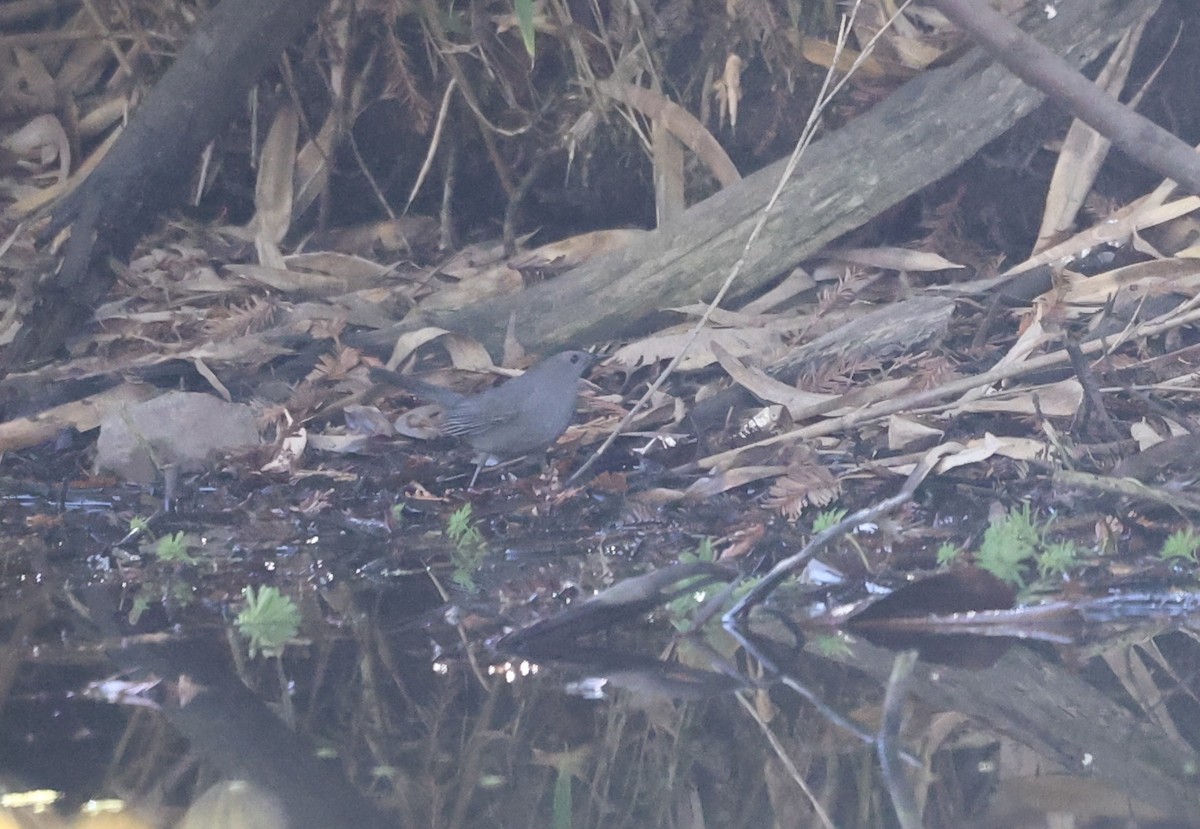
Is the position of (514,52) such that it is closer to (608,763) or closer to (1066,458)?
(1066,458)

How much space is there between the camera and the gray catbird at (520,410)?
377cm

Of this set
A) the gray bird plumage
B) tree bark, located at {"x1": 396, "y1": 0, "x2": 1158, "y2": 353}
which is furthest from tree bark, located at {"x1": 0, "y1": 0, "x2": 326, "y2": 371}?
the gray bird plumage

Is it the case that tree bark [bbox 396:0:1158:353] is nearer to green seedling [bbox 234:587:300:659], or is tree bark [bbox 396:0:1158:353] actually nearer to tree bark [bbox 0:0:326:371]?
tree bark [bbox 0:0:326:371]

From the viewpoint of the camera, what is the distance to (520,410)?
12.3 ft

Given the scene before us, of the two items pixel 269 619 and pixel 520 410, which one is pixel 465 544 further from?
pixel 269 619

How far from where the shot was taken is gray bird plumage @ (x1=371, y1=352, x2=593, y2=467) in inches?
148

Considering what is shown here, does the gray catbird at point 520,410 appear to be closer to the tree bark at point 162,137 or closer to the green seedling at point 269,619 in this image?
the green seedling at point 269,619

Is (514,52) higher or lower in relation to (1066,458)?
higher

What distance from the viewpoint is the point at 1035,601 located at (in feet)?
7.79

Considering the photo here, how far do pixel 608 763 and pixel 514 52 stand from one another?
4072mm

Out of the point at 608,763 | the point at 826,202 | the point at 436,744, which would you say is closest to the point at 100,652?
the point at 436,744

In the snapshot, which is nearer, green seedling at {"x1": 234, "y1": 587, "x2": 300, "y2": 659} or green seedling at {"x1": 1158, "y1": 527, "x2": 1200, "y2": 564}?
green seedling at {"x1": 234, "y1": 587, "x2": 300, "y2": 659}

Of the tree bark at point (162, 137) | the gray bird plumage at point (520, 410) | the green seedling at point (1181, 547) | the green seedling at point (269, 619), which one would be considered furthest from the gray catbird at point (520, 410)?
the green seedling at point (1181, 547)

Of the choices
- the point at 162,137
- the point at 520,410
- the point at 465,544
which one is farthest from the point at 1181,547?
the point at 162,137
